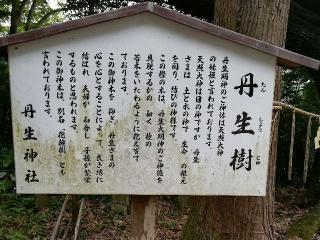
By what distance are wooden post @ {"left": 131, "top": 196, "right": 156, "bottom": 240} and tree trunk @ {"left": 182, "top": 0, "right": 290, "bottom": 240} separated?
3.31 ft

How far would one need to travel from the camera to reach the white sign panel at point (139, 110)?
8.17 ft

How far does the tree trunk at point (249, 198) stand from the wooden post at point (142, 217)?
1.01 meters

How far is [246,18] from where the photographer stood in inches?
139

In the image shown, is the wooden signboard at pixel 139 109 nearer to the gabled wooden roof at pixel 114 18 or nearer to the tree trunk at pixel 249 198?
the gabled wooden roof at pixel 114 18

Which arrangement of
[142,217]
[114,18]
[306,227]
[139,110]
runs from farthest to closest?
1. [306,227]
2. [142,217]
3. [139,110]
4. [114,18]

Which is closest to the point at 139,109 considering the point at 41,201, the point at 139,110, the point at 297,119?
the point at 139,110

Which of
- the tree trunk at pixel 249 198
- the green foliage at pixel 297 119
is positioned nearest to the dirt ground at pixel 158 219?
the green foliage at pixel 297 119

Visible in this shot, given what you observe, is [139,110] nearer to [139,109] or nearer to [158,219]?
[139,109]

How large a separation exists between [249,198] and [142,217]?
118cm

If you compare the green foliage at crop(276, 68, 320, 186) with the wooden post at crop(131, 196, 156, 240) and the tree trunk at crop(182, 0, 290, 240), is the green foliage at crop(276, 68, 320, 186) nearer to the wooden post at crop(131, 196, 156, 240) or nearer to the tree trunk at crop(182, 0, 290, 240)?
the tree trunk at crop(182, 0, 290, 240)

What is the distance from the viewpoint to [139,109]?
8.35 ft

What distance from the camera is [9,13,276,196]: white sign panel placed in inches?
98.0

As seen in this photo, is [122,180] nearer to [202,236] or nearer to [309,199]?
[202,236]

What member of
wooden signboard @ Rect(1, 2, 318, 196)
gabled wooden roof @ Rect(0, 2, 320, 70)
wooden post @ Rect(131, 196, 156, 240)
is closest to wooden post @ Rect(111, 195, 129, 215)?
wooden post @ Rect(131, 196, 156, 240)
